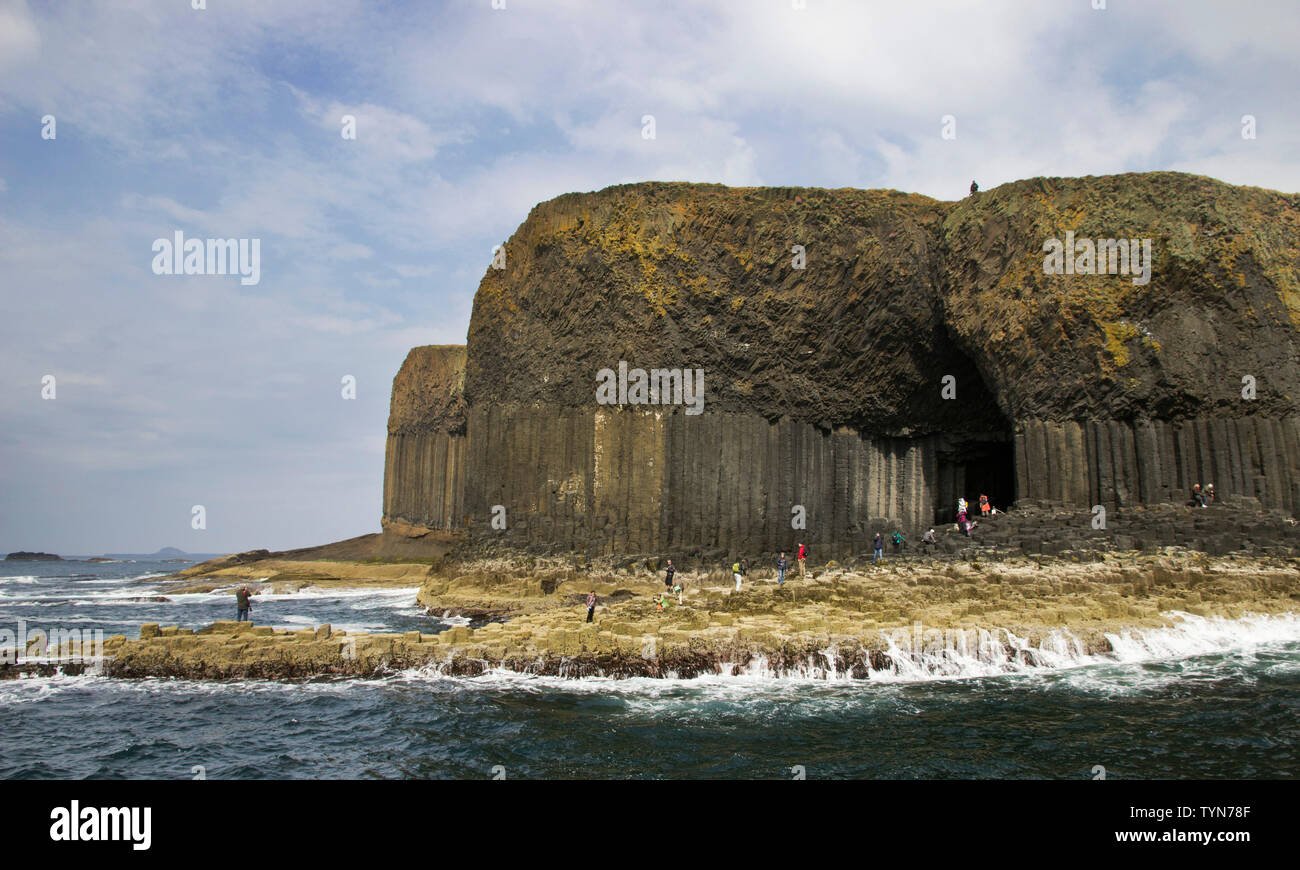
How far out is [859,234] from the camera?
1298 inches

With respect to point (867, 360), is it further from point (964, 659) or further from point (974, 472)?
point (964, 659)

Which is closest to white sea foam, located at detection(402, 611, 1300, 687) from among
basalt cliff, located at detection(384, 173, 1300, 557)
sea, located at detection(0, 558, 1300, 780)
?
sea, located at detection(0, 558, 1300, 780)

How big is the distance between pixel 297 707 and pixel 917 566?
58.2ft

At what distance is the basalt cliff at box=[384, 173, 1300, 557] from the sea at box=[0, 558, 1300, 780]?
388 inches

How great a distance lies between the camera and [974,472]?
37.8m

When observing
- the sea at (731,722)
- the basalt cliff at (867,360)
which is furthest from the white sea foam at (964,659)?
the basalt cliff at (867,360)

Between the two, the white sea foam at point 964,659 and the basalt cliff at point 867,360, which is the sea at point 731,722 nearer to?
the white sea foam at point 964,659

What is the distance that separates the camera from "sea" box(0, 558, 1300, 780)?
463 inches

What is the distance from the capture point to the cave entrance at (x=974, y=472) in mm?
35684

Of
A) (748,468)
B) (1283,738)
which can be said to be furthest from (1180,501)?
(1283,738)

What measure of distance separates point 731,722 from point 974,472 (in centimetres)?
2734

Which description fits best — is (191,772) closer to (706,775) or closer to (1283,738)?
(706,775)

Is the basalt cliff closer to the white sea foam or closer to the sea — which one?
the white sea foam

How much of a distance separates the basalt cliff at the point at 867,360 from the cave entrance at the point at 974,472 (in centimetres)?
13
